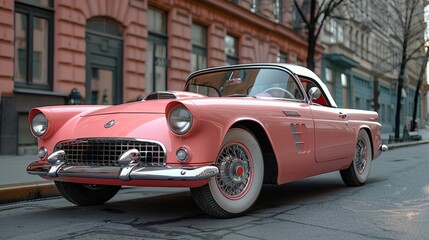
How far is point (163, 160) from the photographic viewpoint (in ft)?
13.0

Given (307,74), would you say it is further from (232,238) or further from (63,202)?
(63,202)

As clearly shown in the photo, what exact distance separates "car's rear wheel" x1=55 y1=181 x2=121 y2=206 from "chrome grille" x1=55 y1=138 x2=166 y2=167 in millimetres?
637

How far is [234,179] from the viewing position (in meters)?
4.34

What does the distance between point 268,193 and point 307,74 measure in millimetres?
1629

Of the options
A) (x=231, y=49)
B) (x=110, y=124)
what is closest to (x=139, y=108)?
(x=110, y=124)

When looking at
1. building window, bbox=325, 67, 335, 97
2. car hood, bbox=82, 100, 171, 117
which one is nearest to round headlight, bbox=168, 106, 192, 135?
car hood, bbox=82, 100, 171, 117

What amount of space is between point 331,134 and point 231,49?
15699 millimetres

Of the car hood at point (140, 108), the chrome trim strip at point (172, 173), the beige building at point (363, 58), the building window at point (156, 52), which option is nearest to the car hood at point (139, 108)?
the car hood at point (140, 108)

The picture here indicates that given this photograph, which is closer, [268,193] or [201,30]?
[268,193]

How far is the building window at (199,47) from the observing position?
1838 cm

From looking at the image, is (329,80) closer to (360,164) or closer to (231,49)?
(231,49)

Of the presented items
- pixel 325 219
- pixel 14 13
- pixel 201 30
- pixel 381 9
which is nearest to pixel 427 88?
pixel 381 9

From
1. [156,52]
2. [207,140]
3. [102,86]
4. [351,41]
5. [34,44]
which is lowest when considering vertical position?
[207,140]

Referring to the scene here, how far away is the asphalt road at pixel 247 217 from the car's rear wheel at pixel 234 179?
14 cm
